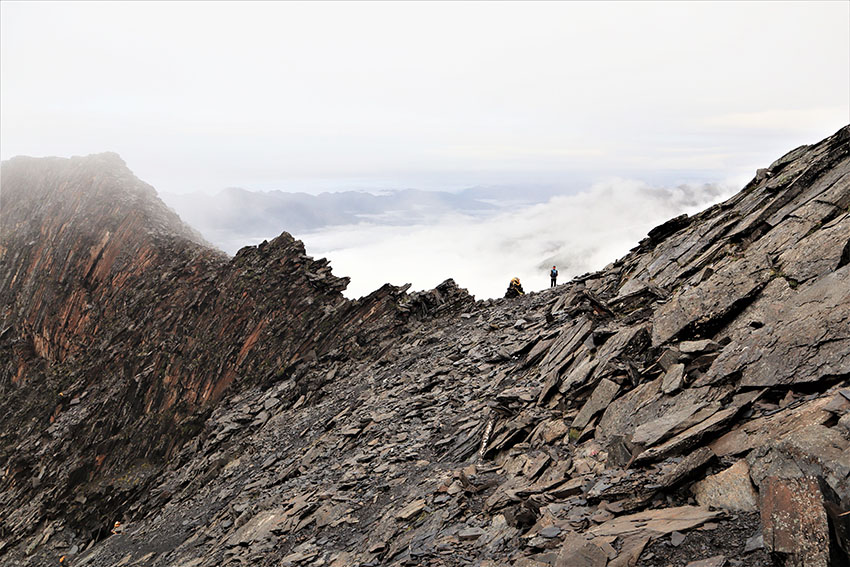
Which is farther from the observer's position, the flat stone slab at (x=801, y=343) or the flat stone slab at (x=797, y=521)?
the flat stone slab at (x=801, y=343)

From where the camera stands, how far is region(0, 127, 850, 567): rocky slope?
34.2ft

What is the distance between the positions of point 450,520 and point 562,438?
4.35 meters

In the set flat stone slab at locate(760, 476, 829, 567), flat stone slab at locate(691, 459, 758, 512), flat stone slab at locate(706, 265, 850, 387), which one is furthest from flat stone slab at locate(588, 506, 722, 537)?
flat stone slab at locate(706, 265, 850, 387)

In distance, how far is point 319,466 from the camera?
25.0m

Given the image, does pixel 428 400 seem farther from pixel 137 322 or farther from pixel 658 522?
pixel 137 322

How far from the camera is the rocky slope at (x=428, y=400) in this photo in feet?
34.2

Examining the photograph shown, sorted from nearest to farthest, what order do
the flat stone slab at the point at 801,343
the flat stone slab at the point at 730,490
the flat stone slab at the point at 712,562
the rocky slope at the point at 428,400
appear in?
the flat stone slab at the point at 712,562
the flat stone slab at the point at 730,490
the rocky slope at the point at 428,400
the flat stone slab at the point at 801,343

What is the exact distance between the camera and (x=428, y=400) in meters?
26.1

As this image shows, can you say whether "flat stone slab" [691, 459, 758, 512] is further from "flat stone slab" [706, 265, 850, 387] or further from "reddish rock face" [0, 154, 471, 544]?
"reddish rock face" [0, 154, 471, 544]

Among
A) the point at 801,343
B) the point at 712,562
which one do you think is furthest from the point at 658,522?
the point at 801,343

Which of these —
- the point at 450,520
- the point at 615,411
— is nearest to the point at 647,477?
the point at 615,411

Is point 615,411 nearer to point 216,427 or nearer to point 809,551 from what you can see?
point 809,551

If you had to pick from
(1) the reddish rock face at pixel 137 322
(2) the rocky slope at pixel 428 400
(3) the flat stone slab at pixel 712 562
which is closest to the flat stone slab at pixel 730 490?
(2) the rocky slope at pixel 428 400

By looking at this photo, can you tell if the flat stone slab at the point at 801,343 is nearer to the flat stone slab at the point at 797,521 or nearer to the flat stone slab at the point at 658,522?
the flat stone slab at the point at 658,522
